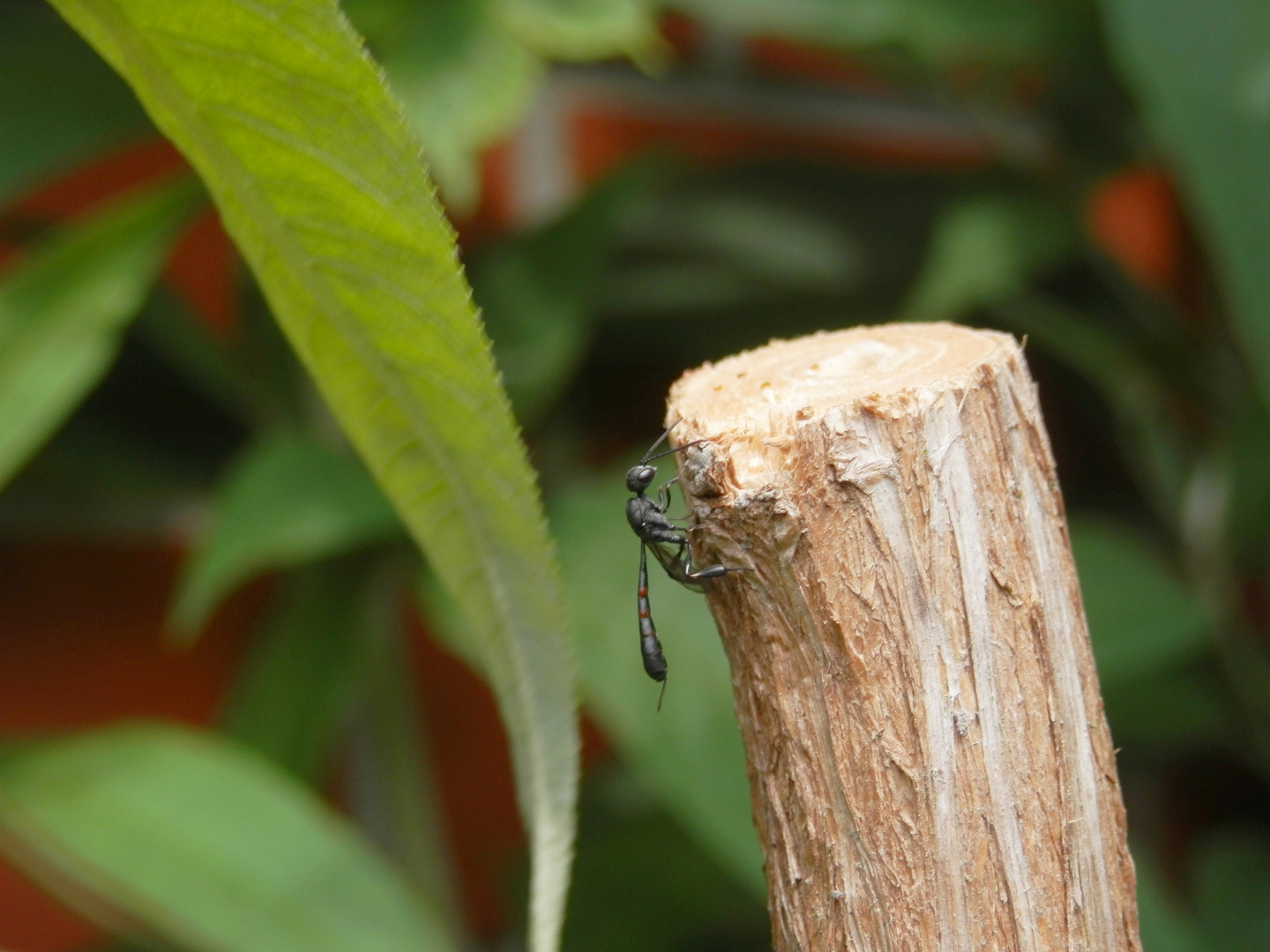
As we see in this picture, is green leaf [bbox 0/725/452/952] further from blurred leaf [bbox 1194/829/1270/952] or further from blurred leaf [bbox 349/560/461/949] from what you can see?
blurred leaf [bbox 1194/829/1270/952]

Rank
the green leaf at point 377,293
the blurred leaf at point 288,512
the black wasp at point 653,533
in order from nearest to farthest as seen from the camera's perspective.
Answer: the green leaf at point 377,293 < the black wasp at point 653,533 < the blurred leaf at point 288,512

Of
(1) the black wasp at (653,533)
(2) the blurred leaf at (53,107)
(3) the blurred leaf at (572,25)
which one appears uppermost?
(3) the blurred leaf at (572,25)

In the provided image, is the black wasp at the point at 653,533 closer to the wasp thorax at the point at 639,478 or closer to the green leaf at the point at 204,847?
the wasp thorax at the point at 639,478

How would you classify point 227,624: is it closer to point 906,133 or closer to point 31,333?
point 31,333

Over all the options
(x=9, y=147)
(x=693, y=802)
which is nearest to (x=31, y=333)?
(x=9, y=147)

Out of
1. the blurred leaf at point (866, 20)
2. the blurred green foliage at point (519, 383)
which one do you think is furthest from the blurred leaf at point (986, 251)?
the blurred leaf at point (866, 20)

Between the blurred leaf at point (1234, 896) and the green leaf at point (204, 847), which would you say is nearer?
the green leaf at point (204, 847)

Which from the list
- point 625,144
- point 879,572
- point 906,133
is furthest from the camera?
point 906,133
